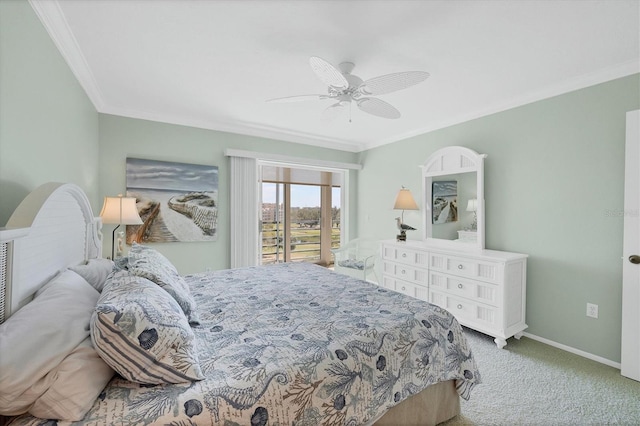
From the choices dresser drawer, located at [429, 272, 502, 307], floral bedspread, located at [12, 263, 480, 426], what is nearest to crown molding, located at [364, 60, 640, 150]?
dresser drawer, located at [429, 272, 502, 307]

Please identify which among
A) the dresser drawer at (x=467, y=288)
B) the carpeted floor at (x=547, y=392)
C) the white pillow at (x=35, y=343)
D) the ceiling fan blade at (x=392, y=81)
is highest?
the ceiling fan blade at (x=392, y=81)

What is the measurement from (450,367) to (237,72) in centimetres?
271

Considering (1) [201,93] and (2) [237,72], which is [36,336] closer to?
(2) [237,72]

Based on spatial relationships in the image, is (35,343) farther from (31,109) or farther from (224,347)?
(31,109)

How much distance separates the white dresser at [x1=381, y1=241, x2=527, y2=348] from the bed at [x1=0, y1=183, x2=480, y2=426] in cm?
124

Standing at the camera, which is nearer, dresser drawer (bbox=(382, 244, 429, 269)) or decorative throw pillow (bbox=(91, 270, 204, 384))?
decorative throw pillow (bbox=(91, 270, 204, 384))

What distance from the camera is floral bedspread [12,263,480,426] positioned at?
0.98 meters

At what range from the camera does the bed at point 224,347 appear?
96 cm

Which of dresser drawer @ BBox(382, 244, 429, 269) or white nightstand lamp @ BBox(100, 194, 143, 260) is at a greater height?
white nightstand lamp @ BBox(100, 194, 143, 260)

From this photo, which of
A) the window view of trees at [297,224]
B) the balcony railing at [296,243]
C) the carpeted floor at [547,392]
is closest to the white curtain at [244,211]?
the window view of trees at [297,224]

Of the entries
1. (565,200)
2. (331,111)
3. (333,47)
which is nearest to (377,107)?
(331,111)

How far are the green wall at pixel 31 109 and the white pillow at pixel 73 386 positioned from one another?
3.11 ft

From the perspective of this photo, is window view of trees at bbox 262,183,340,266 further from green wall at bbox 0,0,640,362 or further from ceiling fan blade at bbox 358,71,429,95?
ceiling fan blade at bbox 358,71,429,95

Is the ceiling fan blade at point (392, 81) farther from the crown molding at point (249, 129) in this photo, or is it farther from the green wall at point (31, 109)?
A: the crown molding at point (249, 129)
